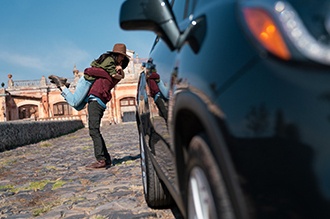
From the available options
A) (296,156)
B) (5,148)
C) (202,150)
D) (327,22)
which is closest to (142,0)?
(202,150)

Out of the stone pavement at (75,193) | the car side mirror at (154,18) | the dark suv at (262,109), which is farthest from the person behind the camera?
the stone pavement at (75,193)

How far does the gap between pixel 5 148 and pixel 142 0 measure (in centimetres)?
1020

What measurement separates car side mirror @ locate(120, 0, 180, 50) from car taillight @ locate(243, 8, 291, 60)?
57cm

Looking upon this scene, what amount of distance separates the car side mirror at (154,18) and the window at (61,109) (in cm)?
3539

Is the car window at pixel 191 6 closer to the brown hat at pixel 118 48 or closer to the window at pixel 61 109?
the brown hat at pixel 118 48

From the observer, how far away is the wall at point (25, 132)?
1026 cm

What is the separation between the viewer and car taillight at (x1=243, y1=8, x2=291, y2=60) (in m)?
0.74

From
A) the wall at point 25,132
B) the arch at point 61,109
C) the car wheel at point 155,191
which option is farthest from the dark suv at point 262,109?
the arch at point 61,109

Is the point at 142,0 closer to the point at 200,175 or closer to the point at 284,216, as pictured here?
the point at 200,175

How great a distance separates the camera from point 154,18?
1343 millimetres

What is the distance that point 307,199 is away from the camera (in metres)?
0.68

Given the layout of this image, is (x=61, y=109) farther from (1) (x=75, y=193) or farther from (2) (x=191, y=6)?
(2) (x=191, y=6)

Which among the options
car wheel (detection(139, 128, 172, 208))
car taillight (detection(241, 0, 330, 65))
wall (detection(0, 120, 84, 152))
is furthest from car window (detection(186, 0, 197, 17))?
wall (detection(0, 120, 84, 152))

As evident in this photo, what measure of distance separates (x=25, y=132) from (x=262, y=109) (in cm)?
1284
